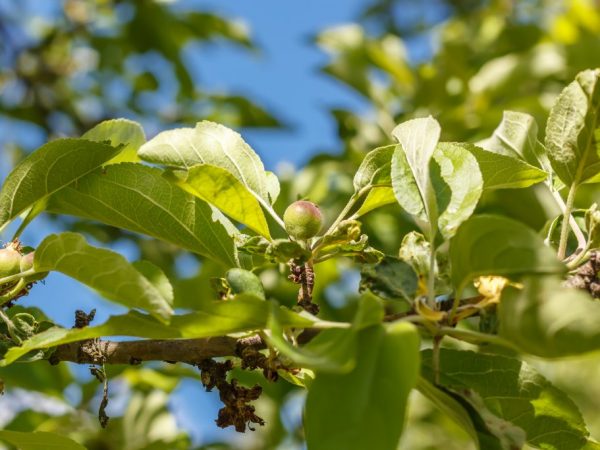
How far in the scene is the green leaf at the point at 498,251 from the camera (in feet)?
2.39

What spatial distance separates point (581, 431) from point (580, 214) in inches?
13.7

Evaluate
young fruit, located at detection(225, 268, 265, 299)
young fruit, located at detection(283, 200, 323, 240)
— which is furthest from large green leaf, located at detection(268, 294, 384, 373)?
young fruit, located at detection(283, 200, 323, 240)

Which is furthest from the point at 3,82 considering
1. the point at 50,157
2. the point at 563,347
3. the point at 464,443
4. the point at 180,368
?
the point at 563,347

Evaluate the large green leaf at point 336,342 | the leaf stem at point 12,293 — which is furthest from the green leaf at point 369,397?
the leaf stem at point 12,293

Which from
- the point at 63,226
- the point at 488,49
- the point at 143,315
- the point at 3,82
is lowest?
the point at 63,226

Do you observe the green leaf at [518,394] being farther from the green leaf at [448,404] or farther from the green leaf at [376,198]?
the green leaf at [376,198]

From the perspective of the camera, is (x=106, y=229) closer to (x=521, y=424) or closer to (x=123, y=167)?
(x=123, y=167)

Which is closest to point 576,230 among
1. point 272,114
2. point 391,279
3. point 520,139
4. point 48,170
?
point 520,139

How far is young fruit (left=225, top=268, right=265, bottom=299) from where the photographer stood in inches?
34.3

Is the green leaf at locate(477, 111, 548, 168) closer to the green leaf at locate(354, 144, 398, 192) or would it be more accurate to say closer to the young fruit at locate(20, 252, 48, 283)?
the green leaf at locate(354, 144, 398, 192)

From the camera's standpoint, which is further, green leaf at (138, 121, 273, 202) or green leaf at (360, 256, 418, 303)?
green leaf at (138, 121, 273, 202)

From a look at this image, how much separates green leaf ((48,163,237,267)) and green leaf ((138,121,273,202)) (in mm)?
27

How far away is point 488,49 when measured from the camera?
121 inches

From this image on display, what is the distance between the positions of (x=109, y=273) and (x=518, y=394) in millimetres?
477
